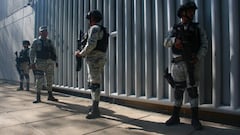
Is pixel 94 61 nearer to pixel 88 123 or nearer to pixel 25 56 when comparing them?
pixel 88 123

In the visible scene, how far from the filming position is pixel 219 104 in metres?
3.80

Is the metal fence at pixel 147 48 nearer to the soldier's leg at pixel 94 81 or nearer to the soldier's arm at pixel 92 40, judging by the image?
the soldier's leg at pixel 94 81

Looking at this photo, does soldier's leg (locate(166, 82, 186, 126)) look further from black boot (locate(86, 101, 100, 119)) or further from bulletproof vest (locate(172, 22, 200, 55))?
black boot (locate(86, 101, 100, 119))

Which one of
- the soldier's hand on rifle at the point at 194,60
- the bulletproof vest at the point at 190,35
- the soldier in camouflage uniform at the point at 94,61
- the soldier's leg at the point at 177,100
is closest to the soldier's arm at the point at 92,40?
the soldier in camouflage uniform at the point at 94,61

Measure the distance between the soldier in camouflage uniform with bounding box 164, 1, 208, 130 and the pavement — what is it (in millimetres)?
410

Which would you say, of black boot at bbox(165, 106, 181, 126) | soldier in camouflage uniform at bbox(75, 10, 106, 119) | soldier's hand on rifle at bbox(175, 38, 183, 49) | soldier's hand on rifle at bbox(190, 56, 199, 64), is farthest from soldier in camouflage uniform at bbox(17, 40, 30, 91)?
soldier's hand on rifle at bbox(190, 56, 199, 64)

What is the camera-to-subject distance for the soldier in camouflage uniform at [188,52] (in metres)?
3.48

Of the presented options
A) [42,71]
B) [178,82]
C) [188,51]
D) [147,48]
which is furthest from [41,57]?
[188,51]

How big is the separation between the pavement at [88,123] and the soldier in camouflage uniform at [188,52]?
410mm

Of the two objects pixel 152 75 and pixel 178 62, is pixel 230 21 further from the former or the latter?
pixel 152 75

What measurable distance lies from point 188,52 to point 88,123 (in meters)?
1.83

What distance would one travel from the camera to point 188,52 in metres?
3.46

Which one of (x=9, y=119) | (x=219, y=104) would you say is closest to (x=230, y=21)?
(x=219, y=104)

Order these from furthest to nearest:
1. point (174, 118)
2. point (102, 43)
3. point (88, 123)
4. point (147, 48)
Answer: point (147, 48) → point (102, 43) → point (88, 123) → point (174, 118)
